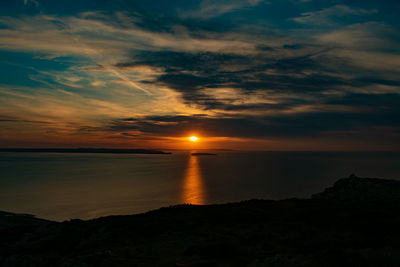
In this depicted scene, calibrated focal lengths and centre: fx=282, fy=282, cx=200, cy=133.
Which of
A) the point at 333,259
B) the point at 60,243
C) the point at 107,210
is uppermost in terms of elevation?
the point at 333,259

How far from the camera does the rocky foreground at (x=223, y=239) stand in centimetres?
1494

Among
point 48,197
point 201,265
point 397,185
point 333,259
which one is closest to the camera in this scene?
point 333,259

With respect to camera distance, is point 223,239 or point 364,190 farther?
point 364,190

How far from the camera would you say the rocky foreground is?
1494 cm

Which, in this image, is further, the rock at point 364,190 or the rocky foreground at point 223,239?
the rock at point 364,190

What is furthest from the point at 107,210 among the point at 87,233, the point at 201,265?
the point at 201,265

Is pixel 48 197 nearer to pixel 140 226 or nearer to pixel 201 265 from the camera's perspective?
pixel 140 226

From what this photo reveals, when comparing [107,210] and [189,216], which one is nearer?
[189,216]

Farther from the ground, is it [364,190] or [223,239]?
[223,239]

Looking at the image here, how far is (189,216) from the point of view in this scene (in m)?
30.1

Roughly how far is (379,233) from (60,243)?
26112 mm

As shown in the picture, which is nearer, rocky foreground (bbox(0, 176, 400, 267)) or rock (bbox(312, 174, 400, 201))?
rocky foreground (bbox(0, 176, 400, 267))

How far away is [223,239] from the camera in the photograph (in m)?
20.1

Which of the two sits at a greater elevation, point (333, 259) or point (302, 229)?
Result: point (333, 259)
